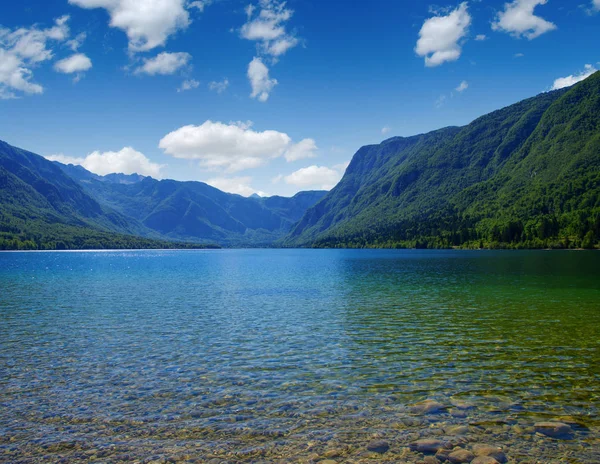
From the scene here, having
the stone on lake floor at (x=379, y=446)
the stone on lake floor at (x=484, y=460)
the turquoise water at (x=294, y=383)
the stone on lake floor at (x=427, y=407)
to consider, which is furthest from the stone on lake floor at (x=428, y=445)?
the stone on lake floor at (x=427, y=407)

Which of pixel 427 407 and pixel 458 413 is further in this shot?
pixel 427 407

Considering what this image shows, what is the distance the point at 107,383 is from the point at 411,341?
777 inches

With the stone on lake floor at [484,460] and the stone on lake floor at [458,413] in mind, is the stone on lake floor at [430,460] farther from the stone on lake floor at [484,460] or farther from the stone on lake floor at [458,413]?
the stone on lake floor at [458,413]

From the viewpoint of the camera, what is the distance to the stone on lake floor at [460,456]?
1297 centimetres

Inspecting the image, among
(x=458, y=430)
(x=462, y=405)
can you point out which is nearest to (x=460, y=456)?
(x=458, y=430)

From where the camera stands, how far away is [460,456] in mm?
13219

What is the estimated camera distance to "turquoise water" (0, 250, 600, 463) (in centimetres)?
1433

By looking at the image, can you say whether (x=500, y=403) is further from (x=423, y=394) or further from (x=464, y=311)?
(x=464, y=311)

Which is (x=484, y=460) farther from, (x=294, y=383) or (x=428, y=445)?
(x=294, y=383)

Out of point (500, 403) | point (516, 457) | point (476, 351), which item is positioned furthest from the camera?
point (476, 351)

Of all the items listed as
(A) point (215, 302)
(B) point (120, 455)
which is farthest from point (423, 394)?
(A) point (215, 302)

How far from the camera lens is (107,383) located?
21.1 meters

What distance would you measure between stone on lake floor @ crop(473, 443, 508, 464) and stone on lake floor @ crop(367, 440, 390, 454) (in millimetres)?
2826

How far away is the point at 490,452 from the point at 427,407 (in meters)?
3.99
